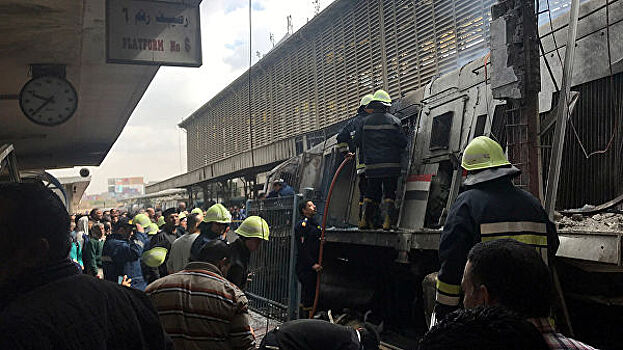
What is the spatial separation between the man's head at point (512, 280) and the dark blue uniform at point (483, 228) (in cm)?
142

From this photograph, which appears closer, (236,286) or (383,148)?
(236,286)

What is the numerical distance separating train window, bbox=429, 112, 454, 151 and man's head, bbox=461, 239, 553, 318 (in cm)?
448

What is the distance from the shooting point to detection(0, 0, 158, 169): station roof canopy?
4.52m

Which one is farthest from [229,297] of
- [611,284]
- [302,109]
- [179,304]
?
[302,109]

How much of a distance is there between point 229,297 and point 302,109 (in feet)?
49.6

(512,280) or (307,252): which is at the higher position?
(512,280)

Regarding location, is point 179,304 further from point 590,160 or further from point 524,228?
point 590,160

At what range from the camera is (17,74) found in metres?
6.29

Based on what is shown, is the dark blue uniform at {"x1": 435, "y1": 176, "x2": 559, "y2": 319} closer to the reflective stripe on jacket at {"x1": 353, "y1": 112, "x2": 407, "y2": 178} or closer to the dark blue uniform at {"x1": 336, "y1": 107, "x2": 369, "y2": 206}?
the reflective stripe on jacket at {"x1": 353, "y1": 112, "x2": 407, "y2": 178}

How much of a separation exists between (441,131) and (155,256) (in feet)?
13.4

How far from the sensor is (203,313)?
2.69 m

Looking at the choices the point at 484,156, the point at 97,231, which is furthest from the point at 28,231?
the point at 97,231

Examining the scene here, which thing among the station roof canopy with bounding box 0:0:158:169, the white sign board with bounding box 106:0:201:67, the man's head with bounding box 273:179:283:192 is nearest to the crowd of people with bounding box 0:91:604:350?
the white sign board with bounding box 106:0:201:67

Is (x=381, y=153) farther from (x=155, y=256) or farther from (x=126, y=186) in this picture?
(x=126, y=186)
